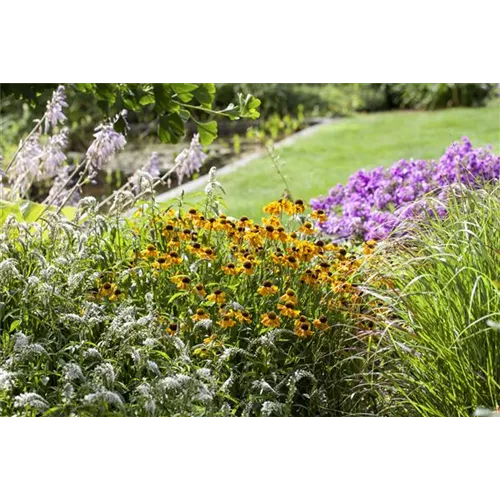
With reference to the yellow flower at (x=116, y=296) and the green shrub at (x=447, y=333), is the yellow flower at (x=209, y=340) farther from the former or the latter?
the green shrub at (x=447, y=333)

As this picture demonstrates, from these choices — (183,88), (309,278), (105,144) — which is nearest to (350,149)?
(105,144)

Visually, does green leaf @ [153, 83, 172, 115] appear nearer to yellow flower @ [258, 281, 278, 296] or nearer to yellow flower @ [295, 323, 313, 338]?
yellow flower @ [258, 281, 278, 296]

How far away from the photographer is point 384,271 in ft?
10.7

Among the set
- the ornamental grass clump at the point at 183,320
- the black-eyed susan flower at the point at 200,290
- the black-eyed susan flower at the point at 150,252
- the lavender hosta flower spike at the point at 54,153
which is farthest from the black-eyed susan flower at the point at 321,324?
the lavender hosta flower spike at the point at 54,153

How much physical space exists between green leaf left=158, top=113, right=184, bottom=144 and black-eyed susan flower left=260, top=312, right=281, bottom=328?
1.01 m

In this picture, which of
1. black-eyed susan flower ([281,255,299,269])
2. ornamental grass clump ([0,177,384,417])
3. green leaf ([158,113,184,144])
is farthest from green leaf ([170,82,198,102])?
black-eyed susan flower ([281,255,299,269])

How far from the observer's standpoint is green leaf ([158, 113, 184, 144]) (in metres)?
3.82

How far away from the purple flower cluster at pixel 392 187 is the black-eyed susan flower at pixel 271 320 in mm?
1498

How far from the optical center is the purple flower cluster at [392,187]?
15.4ft

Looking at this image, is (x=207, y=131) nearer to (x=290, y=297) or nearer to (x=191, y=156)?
(x=191, y=156)

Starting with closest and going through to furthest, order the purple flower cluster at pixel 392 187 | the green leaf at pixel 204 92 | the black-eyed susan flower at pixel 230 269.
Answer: the black-eyed susan flower at pixel 230 269 → the green leaf at pixel 204 92 → the purple flower cluster at pixel 392 187

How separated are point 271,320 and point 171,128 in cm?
112

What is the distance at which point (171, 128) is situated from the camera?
3.84 meters
